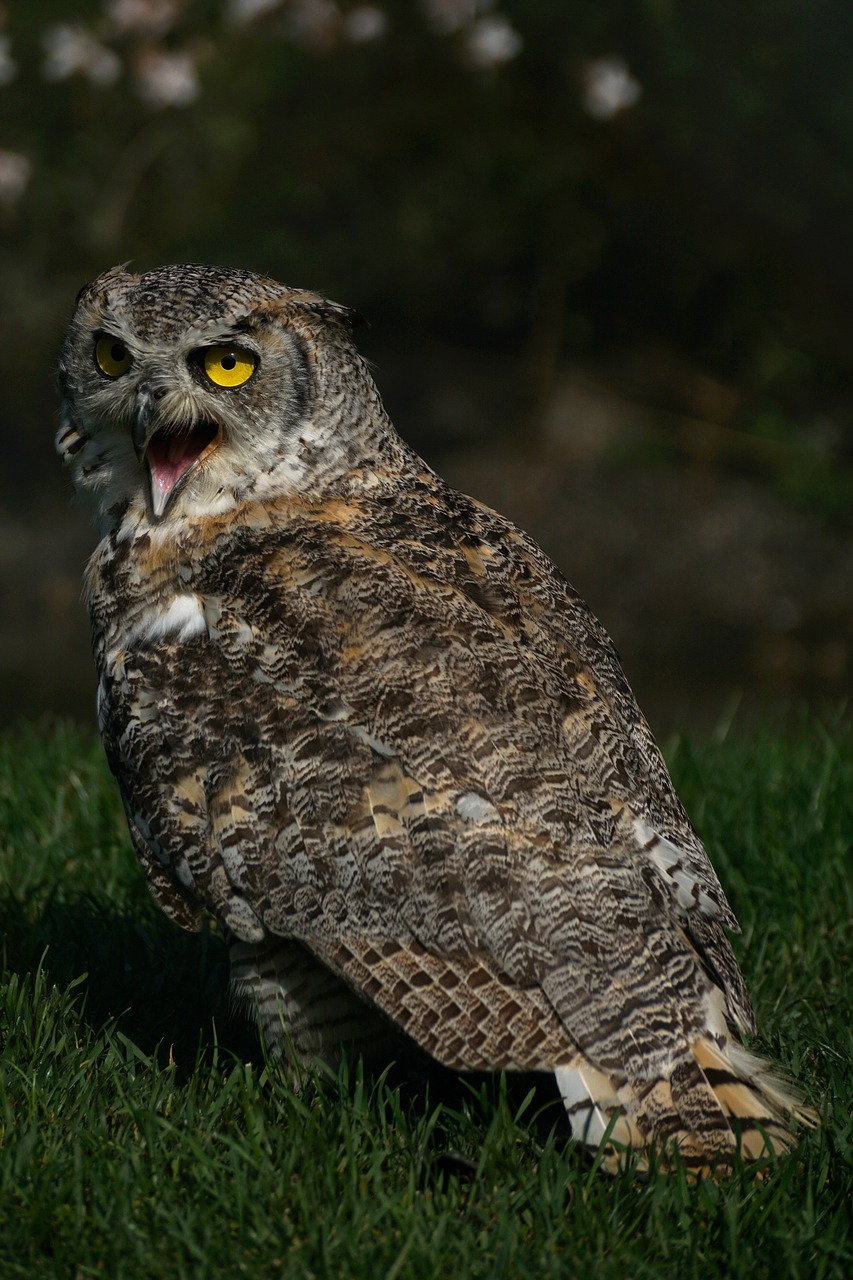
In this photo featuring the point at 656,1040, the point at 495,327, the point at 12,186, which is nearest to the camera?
the point at 656,1040

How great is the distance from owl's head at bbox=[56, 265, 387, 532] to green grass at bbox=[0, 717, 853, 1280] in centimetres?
113

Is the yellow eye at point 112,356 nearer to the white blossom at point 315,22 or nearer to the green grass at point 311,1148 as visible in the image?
the green grass at point 311,1148

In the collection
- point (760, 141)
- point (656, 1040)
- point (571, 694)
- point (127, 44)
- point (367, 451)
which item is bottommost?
point (656, 1040)

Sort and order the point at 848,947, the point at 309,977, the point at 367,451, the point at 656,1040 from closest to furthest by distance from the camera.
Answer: the point at 656,1040 < the point at 309,977 < the point at 367,451 < the point at 848,947

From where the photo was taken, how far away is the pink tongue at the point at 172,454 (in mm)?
3078

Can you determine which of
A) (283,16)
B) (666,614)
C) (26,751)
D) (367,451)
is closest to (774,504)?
(666,614)

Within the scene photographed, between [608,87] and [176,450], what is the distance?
6.90 meters

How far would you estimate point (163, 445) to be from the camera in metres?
3.13

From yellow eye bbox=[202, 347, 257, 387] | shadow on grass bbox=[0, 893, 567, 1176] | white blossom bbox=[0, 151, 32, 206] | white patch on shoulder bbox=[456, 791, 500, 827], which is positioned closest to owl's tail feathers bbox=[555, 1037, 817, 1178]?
shadow on grass bbox=[0, 893, 567, 1176]

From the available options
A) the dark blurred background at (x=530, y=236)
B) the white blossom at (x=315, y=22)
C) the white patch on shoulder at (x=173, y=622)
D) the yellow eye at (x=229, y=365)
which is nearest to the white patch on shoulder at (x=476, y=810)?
the white patch on shoulder at (x=173, y=622)

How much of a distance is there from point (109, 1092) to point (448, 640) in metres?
1.20

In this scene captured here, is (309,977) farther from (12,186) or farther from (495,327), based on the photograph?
(495,327)

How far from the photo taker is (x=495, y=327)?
10.9 m

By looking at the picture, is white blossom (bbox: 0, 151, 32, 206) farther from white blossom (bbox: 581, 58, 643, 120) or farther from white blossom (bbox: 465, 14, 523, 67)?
white blossom (bbox: 581, 58, 643, 120)
